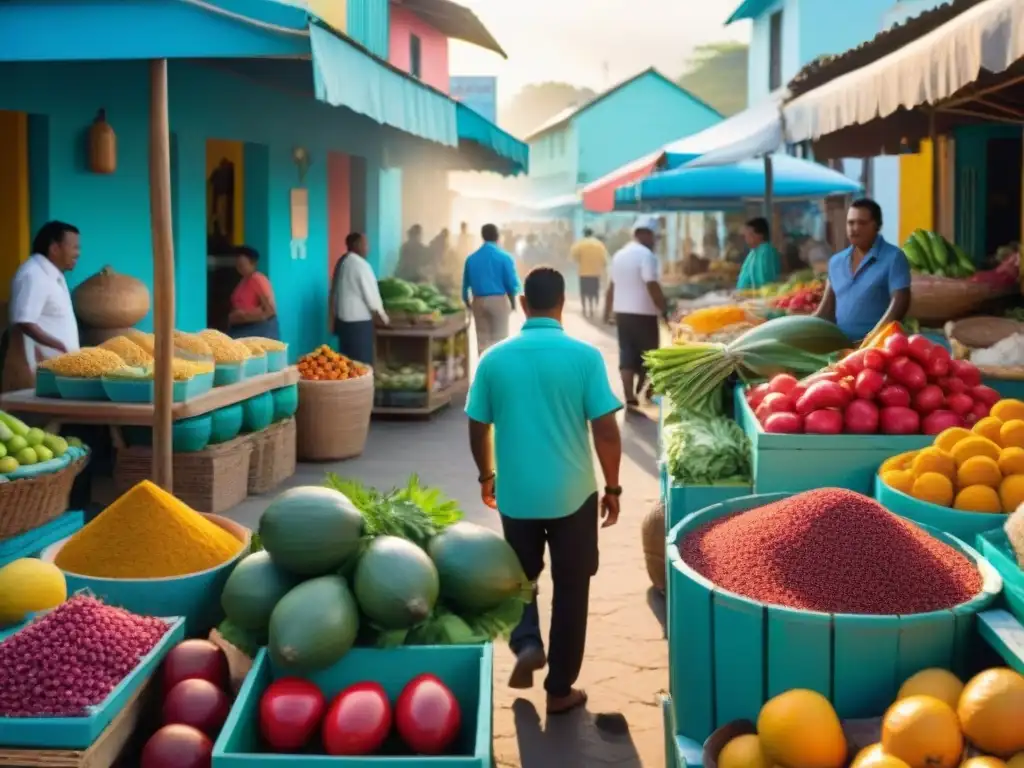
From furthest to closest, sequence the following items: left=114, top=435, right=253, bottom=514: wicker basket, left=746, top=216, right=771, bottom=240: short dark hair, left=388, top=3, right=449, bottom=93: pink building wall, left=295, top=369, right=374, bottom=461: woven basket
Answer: left=388, top=3, right=449, bottom=93: pink building wall
left=746, top=216, right=771, bottom=240: short dark hair
left=295, top=369, right=374, bottom=461: woven basket
left=114, top=435, right=253, bottom=514: wicker basket

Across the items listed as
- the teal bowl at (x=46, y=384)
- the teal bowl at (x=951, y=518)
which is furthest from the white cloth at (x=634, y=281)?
the teal bowl at (x=951, y=518)

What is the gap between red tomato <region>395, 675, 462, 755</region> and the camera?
2.98 metres

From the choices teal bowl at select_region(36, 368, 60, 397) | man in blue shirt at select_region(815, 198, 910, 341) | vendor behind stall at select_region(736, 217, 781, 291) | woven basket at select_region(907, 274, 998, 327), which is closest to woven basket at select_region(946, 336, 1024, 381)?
man in blue shirt at select_region(815, 198, 910, 341)

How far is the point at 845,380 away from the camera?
5172mm

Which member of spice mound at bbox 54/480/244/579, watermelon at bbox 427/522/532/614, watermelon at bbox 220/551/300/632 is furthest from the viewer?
spice mound at bbox 54/480/244/579

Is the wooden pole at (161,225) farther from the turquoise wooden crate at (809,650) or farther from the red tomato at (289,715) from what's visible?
the turquoise wooden crate at (809,650)

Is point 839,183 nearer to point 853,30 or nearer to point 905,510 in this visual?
point 853,30

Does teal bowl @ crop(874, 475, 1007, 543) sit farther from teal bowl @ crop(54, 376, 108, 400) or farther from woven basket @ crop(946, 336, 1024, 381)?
teal bowl @ crop(54, 376, 108, 400)

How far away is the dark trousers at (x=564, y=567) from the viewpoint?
5.03 metres

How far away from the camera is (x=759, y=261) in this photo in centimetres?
1337

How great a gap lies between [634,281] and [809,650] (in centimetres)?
1041

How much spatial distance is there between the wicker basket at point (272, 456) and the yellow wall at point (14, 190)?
216cm

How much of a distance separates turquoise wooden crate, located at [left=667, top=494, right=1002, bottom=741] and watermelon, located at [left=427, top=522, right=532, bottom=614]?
0.54 m

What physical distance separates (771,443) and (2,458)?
130 inches
